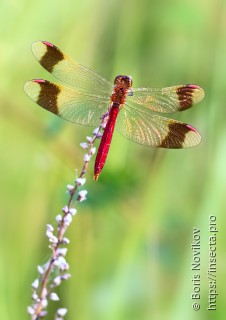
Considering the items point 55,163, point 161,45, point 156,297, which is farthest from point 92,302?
point 161,45

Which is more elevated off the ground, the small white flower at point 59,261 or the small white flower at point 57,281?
the small white flower at point 59,261

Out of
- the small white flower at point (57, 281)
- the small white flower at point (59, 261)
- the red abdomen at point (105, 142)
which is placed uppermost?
the red abdomen at point (105, 142)

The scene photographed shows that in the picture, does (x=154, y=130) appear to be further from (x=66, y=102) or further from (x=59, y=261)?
(x=59, y=261)

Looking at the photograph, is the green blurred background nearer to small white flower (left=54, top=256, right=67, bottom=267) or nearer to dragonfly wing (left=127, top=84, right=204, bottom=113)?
dragonfly wing (left=127, top=84, right=204, bottom=113)

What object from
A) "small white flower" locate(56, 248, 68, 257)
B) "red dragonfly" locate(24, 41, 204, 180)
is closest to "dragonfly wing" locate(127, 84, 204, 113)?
"red dragonfly" locate(24, 41, 204, 180)

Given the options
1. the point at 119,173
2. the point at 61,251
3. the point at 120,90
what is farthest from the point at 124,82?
the point at 61,251

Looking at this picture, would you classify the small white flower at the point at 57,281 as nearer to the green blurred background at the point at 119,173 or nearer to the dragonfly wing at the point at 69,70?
the green blurred background at the point at 119,173

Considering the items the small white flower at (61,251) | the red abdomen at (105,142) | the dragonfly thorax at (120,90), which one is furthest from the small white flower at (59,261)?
the dragonfly thorax at (120,90)
